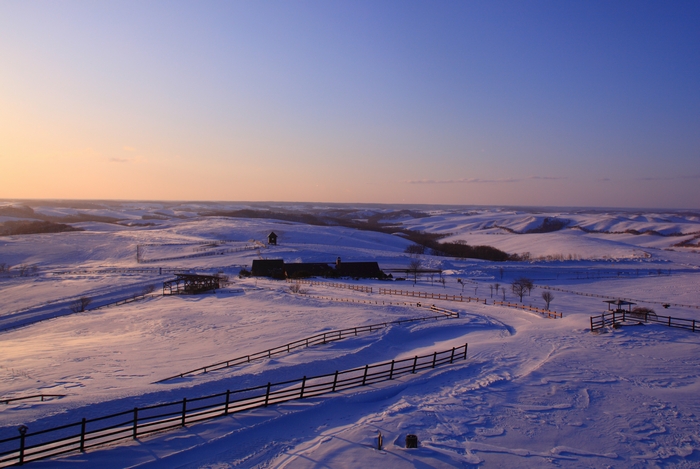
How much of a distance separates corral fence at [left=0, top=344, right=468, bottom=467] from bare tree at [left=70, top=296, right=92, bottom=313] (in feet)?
98.3

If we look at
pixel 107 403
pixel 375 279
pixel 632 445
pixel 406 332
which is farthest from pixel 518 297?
pixel 107 403

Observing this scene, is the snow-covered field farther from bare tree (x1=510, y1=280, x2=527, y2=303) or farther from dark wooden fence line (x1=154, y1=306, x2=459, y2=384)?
bare tree (x1=510, y1=280, x2=527, y2=303)

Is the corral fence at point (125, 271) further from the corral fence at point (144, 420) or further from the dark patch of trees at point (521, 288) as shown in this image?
the corral fence at point (144, 420)

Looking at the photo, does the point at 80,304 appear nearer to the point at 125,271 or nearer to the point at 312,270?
the point at 125,271

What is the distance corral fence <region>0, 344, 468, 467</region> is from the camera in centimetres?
989

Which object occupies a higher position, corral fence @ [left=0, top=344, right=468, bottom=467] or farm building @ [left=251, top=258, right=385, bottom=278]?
corral fence @ [left=0, top=344, right=468, bottom=467]

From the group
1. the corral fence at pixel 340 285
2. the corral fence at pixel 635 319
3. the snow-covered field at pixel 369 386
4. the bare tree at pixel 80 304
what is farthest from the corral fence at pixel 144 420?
the bare tree at pixel 80 304

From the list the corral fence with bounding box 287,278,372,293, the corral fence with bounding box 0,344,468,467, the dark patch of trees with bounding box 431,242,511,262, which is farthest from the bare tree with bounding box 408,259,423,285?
the corral fence with bounding box 0,344,468,467

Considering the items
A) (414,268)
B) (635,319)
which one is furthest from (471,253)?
(635,319)

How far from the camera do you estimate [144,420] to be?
40.8ft

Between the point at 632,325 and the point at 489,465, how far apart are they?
20.0m

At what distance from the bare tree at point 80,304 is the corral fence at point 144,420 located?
29959mm

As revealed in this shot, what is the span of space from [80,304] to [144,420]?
32823mm

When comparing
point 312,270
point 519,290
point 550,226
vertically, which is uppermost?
point 550,226
